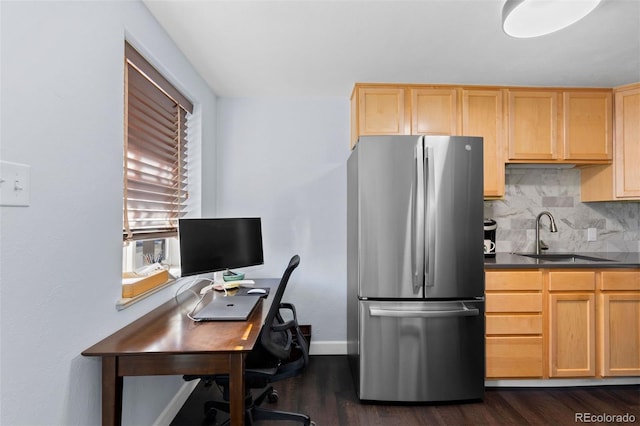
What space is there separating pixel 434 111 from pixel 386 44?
811 millimetres

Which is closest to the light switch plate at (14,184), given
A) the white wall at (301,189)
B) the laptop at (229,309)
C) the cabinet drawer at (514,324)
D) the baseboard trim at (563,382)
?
the laptop at (229,309)

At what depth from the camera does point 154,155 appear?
79.1 inches

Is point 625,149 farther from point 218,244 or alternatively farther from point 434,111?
point 218,244

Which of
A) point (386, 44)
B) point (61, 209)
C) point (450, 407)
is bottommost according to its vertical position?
point (450, 407)

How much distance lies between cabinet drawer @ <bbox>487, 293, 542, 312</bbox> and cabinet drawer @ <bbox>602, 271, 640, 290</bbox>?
1.62 feet

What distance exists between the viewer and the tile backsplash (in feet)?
9.59

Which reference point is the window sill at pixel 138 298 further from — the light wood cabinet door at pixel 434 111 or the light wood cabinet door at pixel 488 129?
the light wood cabinet door at pixel 488 129

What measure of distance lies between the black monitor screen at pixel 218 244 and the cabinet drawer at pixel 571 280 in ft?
7.11

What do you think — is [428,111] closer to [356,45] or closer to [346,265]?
[356,45]

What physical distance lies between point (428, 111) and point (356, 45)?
0.90 metres

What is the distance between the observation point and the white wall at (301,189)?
3.01 m

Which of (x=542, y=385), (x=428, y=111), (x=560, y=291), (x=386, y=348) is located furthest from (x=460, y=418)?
(x=428, y=111)

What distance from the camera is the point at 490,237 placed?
284cm

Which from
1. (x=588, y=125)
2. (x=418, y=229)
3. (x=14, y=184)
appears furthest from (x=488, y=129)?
(x=14, y=184)
